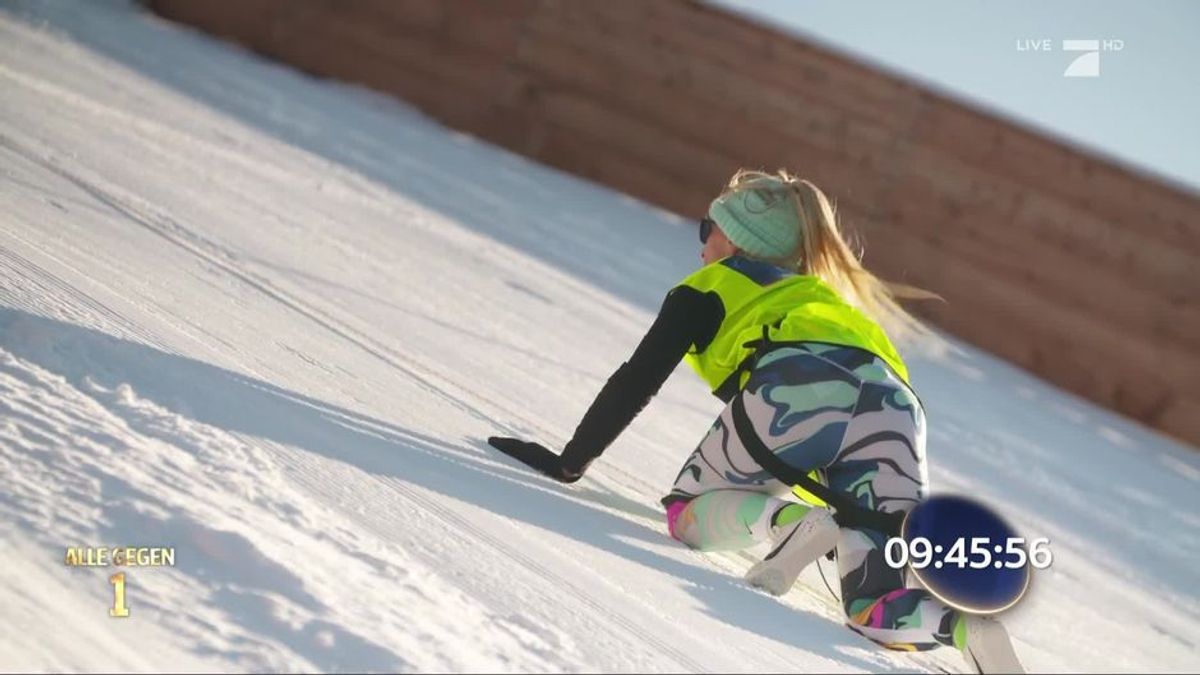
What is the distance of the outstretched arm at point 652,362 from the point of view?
90.7 inches

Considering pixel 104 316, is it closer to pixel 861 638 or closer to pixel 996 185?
pixel 861 638

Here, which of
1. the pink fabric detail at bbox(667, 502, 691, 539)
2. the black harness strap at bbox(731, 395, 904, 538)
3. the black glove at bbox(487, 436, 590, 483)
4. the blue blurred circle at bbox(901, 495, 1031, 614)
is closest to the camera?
the blue blurred circle at bbox(901, 495, 1031, 614)

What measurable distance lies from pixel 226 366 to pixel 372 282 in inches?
58.1

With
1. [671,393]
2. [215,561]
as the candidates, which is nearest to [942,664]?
[215,561]

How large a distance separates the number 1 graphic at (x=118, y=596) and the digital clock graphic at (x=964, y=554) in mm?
999

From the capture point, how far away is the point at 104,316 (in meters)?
2.47

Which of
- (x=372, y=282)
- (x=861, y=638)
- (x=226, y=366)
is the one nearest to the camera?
(x=861, y=638)

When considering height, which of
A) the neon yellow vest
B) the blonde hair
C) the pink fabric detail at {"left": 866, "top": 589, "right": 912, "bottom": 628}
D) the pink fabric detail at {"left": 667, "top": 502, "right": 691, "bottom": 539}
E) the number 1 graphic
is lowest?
the pink fabric detail at {"left": 667, "top": 502, "right": 691, "bottom": 539}

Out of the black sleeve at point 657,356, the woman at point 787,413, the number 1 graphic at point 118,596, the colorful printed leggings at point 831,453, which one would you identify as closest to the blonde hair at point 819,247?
the woman at point 787,413

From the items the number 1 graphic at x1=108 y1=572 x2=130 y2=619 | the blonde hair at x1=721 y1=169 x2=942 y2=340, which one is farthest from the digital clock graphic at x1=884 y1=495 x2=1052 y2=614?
the number 1 graphic at x1=108 y1=572 x2=130 y2=619

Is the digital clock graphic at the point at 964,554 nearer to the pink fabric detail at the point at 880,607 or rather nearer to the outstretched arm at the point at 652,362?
the pink fabric detail at the point at 880,607

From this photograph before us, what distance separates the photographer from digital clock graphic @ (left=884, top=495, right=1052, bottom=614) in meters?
1.77

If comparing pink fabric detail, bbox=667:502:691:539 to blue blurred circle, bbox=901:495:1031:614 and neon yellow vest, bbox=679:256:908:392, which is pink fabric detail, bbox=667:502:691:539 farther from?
blue blurred circle, bbox=901:495:1031:614

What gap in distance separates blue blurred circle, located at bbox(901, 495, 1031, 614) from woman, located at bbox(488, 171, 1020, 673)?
47mm
